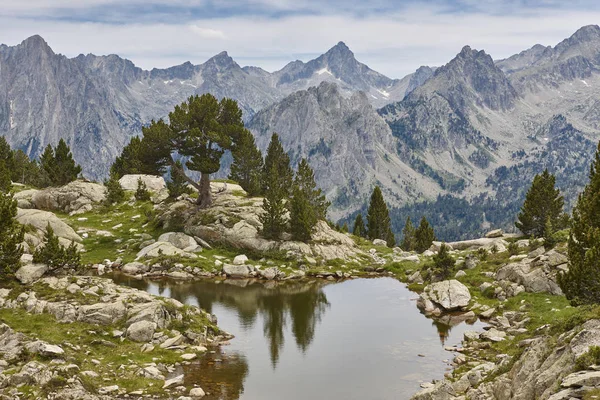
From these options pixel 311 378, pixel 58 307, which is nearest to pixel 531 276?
pixel 311 378

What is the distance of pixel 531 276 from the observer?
2172 inches

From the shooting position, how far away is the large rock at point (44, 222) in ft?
241

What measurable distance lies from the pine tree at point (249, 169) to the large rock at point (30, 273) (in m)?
46.8

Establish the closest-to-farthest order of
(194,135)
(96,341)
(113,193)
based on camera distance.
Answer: (96,341) → (194,135) → (113,193)

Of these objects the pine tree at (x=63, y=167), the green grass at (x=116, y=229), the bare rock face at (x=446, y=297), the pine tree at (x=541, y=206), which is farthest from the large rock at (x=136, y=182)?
the pine tree at (x=541, y=206)

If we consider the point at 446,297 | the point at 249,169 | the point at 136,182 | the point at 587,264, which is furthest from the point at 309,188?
the point at 587,264

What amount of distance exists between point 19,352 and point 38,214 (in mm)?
49785

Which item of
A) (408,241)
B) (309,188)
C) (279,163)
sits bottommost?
(408,241)

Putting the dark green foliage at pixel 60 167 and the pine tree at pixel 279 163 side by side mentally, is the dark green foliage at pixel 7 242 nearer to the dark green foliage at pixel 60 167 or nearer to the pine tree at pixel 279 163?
the pine tree at pixel 279 163

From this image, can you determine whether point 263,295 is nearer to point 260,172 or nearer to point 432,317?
point 432,317

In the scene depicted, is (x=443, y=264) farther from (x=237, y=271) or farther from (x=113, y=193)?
(x=113, y=193)

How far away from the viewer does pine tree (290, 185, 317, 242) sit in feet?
261

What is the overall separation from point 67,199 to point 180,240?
3303cm

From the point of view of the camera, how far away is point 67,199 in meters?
98.2
